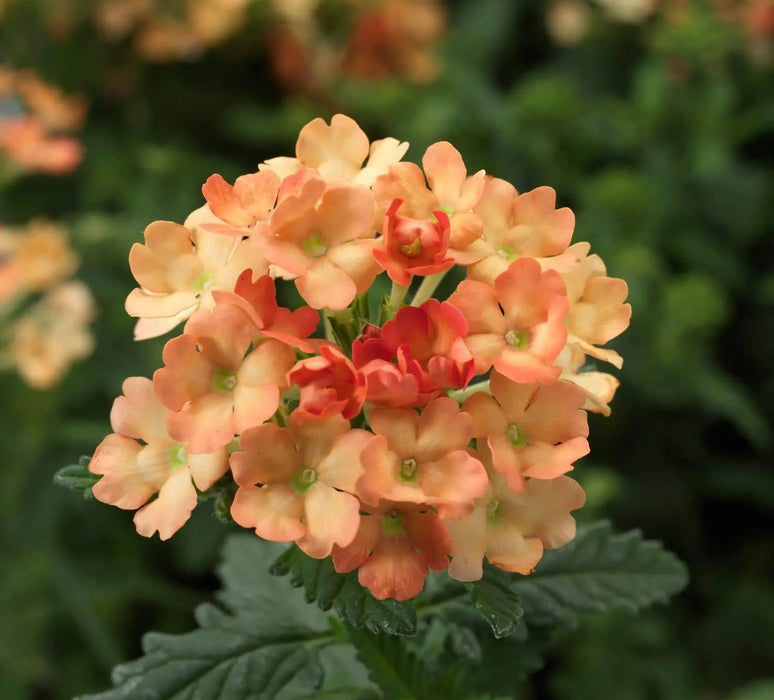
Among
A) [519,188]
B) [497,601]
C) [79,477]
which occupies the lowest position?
[519,188]

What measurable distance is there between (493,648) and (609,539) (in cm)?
16

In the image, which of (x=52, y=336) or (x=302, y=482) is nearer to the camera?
(x=302, y=482)

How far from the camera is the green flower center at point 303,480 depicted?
0.71 metres

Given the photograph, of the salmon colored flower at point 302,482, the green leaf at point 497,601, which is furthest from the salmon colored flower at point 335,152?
the green leaf at point 497,601

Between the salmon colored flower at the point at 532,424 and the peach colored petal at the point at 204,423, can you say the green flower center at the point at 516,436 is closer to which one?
the salmon colored flower at the point at 532,424

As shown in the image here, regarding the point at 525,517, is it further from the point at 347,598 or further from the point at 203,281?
the point at 203,281

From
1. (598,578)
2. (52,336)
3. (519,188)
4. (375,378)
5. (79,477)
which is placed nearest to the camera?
(375,378)

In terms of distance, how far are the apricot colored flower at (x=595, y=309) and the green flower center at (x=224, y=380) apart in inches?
10.8

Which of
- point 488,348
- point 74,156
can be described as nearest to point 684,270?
point 74,156

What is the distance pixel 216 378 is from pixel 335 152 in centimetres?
24

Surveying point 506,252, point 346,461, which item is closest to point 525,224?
point 506,252

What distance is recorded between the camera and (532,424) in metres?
0.72

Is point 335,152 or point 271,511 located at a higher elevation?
point 335,152

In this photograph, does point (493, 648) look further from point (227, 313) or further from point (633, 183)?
point (633, 183)
